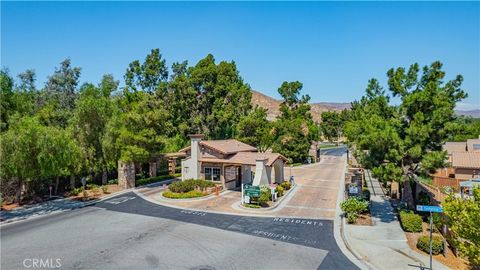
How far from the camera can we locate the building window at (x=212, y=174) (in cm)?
3216

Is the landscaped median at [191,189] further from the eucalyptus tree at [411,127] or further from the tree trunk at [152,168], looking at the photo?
the eucalyptus tree at [411,127]

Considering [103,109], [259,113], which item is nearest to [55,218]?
[103,109]

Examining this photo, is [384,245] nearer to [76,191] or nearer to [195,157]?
[195,157]

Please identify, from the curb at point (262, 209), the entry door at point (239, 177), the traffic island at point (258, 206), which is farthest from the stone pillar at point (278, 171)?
the traffic island at point (258, 206)

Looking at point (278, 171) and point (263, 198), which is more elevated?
point (278, 171)

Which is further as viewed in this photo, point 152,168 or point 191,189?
point 152,168

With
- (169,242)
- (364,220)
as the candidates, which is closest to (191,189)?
(169,242)

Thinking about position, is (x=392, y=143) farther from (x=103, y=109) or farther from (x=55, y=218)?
(x=103, y=109)

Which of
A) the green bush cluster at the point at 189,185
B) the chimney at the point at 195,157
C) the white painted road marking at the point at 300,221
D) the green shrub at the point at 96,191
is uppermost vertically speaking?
the chimney at the point at 195,157

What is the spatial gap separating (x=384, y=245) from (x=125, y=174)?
2430 cm

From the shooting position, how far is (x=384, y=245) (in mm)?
16016

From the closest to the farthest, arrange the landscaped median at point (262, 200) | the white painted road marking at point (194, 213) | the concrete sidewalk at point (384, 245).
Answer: the concrete sidewalk at point (384, 245), the white painted road marking at point (194, 213), the landscaped median at point (262, 200)

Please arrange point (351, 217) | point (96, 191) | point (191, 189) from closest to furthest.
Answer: point (351, 217) → point (191, 189) → point (96, 191)

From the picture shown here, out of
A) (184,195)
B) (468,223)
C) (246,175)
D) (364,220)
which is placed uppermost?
(468,223)
